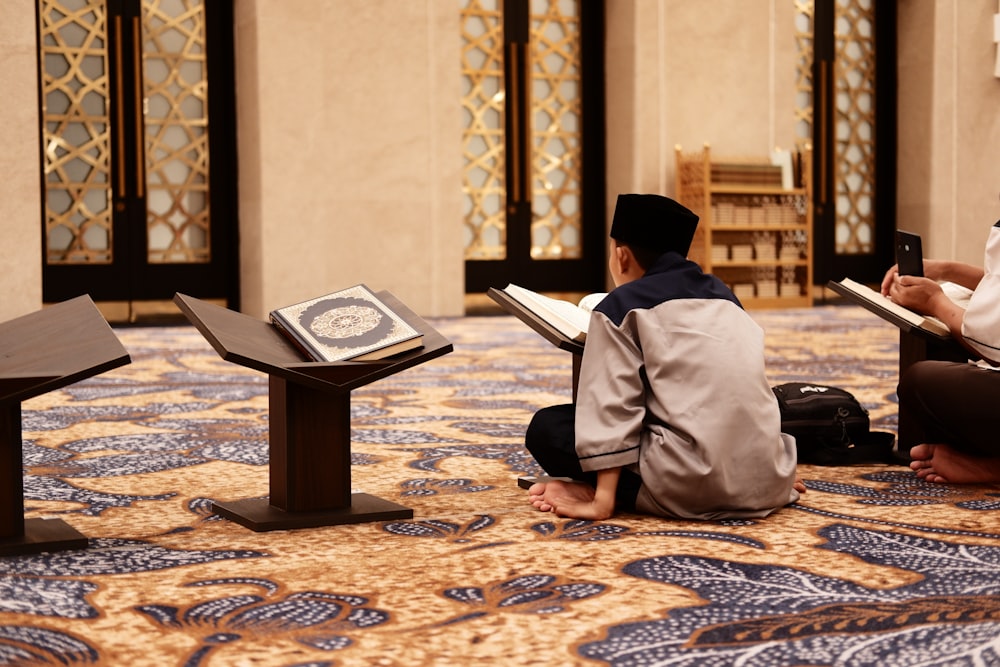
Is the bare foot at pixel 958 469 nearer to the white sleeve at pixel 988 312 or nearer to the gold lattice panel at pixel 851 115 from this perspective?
the white sleeve at pixel 988 312

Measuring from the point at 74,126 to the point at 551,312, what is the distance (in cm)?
742

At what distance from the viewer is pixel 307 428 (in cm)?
286

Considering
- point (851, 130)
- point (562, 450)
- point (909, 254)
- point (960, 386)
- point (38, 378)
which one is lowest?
point (562, 450)

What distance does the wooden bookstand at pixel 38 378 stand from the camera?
96.5 inches

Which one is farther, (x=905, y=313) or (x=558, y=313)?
(x=905, y=313)

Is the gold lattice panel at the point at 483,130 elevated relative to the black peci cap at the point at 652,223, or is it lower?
elevated

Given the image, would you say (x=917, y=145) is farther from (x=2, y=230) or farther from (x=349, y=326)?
(x=349, y=326)

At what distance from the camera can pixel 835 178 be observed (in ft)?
40.9

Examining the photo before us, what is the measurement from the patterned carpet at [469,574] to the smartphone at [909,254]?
571 mm

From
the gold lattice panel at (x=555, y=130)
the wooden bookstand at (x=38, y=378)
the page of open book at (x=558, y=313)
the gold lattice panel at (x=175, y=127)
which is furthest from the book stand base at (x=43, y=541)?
the gold lattice panel at (x=555, y=130)

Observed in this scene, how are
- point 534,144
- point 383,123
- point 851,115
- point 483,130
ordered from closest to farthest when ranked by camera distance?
point 383,123 < point 483,130 < point 534,144 < point 851,115

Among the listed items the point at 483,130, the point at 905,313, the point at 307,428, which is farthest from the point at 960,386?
the point at 483,130

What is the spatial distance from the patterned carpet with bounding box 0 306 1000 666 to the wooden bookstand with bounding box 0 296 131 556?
9cm

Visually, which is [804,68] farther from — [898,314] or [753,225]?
[898,314]
